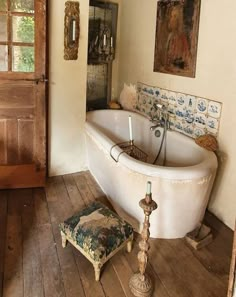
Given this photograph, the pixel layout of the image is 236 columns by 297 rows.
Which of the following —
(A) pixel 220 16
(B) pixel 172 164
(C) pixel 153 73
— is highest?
(A) pixel 220 16

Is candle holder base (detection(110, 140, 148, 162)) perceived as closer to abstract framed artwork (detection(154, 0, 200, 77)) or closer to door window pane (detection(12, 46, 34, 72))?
abstract framed artwork (detection(154, 0, 200, 77))

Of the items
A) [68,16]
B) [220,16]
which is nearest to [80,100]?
[68,16]

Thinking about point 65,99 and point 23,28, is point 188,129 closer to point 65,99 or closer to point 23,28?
point 65,99

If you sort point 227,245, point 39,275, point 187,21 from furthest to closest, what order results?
point 187,21, point 227,245, point 39,275

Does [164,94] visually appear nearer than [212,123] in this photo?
No

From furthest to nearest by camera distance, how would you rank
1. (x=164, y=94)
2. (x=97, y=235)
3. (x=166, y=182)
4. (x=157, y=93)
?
1. (x=157, y=93)
2. (x=164, y=94)
3. (x=166, y=182)
4. (x=97, y=235)

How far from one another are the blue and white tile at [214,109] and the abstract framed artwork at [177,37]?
38 centimetres

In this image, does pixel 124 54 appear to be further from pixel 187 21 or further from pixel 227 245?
pixel 227 245

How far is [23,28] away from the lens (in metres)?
2.72

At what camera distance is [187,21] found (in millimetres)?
2834

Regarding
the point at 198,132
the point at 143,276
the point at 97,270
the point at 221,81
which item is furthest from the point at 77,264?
the point at 221,81

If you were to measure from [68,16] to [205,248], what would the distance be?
2.35 meters

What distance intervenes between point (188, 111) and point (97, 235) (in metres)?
1.53

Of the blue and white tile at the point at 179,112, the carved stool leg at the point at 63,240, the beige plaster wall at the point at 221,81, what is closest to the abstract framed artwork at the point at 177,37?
the beige plaster wall at the point at 221,81
